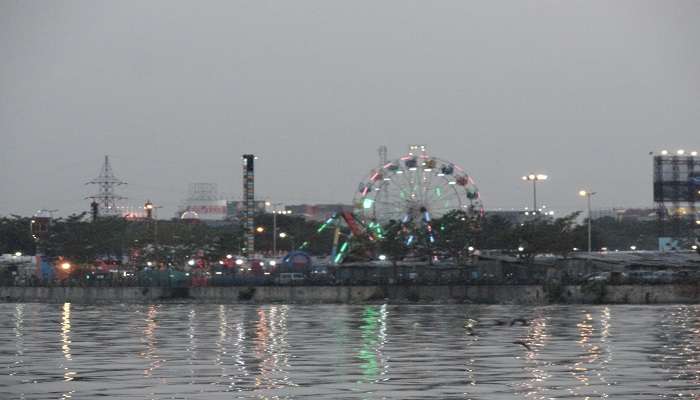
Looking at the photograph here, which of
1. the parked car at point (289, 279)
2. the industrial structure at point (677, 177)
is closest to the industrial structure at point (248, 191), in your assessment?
the parked car at point (289, 279)

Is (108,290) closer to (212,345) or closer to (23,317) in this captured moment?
(23,317)

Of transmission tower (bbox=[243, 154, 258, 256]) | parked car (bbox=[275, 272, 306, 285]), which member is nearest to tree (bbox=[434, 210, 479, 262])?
parked car (bbox=[275, 272, 306, 285])

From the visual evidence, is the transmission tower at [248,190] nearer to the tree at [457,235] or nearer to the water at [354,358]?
the tree at [457,235]

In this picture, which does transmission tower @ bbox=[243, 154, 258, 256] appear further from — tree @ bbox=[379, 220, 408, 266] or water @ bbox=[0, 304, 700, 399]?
water @ bbox=[0, 304, 700, 399]

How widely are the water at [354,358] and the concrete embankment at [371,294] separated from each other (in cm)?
2637

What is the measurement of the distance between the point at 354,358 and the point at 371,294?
7306 cm

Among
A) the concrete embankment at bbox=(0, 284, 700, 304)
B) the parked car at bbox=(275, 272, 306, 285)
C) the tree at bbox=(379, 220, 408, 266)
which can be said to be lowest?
the concrete embankment at bbox=(0, 284, 700, 304)

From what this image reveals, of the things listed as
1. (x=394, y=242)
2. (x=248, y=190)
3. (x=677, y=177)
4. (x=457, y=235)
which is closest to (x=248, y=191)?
(x=248, y=190)

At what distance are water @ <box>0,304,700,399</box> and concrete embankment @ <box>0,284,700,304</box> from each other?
2637 centimetres

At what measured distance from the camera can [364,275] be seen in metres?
139

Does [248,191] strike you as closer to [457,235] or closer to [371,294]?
[457,235]

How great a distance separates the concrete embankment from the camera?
10775cm

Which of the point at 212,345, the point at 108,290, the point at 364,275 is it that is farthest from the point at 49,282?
the point at 212,345

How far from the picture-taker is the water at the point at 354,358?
121ft
